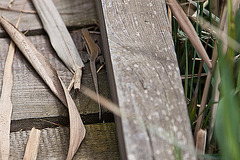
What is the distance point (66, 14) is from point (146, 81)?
2.46 feet

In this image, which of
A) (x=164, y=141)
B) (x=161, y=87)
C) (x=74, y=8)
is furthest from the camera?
(x=74, y=8)

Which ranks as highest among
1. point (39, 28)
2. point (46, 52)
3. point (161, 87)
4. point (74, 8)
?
point (74, 8)

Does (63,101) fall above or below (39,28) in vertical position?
below

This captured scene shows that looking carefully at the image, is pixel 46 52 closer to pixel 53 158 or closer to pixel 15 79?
pixel 15 79

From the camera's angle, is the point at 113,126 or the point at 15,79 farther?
the point at 15,79

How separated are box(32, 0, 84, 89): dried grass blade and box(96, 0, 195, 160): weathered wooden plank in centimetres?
26

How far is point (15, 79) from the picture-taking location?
1.24 meters

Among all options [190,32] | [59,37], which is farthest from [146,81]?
[59,37]

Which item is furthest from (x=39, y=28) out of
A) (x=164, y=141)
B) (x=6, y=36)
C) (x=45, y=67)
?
(x=164, y=141)

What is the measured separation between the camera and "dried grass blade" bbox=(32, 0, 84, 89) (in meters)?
1.27

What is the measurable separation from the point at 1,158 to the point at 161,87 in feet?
1.72

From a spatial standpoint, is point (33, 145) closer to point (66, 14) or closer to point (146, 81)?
point (146, 81)

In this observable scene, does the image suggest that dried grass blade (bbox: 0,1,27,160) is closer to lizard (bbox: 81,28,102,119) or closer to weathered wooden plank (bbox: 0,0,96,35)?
weathered wooden plank (bbox: 0,0,96,35)

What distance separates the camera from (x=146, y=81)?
0.88 m
